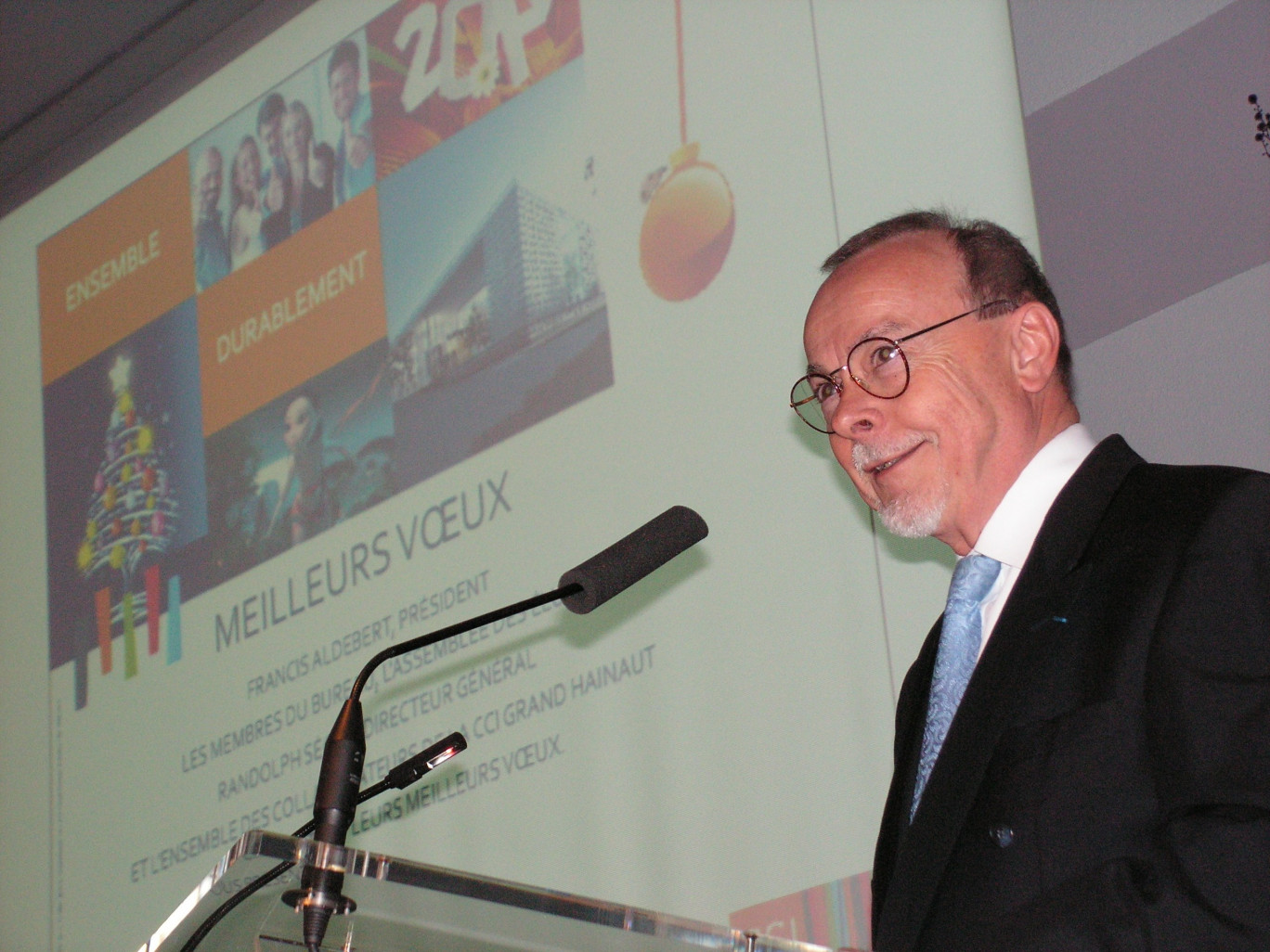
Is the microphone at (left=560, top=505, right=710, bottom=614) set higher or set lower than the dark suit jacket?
higher

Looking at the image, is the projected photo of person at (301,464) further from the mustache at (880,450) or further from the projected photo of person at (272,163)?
the mustache at (880,450)

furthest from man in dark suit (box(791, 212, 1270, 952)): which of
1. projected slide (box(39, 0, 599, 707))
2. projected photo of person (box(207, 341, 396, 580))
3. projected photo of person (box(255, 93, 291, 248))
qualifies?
projected photo of person (box(255, 93, 291, 248))

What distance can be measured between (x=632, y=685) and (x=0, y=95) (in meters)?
3.04

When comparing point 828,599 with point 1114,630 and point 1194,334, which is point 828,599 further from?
point 1114,630

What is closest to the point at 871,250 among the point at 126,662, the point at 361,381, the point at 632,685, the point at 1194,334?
the point at 1194,334

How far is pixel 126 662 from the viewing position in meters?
4.01

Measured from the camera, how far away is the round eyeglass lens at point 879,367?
2123 mm

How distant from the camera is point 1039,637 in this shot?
1.70 meters

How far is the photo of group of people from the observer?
3.95 metres

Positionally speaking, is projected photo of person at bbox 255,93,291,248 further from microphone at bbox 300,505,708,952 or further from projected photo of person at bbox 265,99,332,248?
microphone at bbox 300,505,708,952

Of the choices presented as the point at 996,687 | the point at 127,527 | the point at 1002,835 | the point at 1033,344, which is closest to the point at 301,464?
the point at 127,527

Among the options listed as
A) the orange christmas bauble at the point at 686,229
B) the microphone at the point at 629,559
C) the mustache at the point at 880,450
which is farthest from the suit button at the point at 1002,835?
the orange christmas bauble at the point at 686,229

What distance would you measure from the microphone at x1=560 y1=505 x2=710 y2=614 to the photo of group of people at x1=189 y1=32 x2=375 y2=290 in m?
2.19

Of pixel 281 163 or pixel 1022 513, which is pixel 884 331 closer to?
pixel 1022 513
